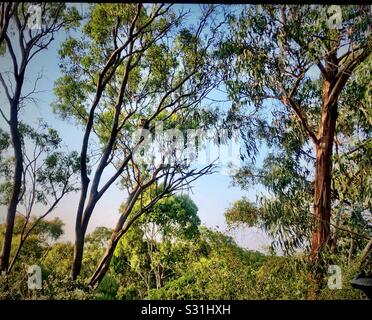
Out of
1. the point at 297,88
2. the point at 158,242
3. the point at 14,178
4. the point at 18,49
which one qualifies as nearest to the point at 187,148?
the point at 158,242

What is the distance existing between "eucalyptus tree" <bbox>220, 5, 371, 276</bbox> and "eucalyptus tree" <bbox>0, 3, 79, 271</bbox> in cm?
132

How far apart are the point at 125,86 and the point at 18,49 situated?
907mm

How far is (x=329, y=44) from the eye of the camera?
3.24 meters

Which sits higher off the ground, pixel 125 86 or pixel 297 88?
pixel 125 86

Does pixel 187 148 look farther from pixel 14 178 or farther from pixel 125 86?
pixel 14 178

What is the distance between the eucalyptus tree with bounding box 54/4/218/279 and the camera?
134 inches

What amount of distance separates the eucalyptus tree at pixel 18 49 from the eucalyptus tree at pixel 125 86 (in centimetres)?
20

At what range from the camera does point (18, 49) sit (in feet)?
11.0

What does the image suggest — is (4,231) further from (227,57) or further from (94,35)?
(227,57)

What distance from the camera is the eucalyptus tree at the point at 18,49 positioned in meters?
3.17

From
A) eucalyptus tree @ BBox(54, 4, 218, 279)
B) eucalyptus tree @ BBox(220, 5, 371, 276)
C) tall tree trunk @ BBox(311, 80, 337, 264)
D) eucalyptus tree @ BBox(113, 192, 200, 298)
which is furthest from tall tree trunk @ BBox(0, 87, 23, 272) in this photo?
tall tree trunk @ BBox(311, 80, 337, 264)

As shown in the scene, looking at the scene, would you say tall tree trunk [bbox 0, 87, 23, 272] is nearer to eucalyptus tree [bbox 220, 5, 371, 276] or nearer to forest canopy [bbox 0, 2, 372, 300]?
forest canopy [bbox 0, 2, 372, 300]

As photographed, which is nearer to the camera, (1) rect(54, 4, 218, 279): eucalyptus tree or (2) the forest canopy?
(2) the forest canopy

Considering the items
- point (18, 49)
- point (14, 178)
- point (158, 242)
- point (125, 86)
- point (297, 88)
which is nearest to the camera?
point (14, 178)
